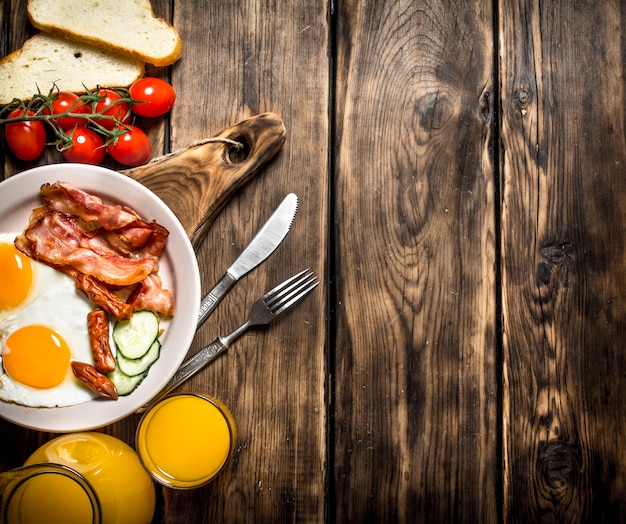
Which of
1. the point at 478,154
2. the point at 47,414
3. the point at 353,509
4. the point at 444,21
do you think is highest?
the point at 444,21

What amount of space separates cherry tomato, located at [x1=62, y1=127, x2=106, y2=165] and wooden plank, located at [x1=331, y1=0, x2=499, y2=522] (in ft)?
2.29

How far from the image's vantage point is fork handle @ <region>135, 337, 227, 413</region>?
176 cm

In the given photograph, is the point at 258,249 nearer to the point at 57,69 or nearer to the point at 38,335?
the point at 38,335

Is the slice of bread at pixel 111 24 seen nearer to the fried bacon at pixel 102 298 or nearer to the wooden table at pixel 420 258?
the wooden table at pixel 420 258

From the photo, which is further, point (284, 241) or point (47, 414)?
point (284, 241)

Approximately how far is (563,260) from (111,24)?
1.51 meters

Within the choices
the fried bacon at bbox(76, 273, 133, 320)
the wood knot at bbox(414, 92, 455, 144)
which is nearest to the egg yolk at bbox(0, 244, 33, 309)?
→ the fried bacon at bbox(76, 273, 133, 320)

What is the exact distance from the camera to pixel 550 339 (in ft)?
5.99

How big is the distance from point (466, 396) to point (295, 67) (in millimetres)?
1094

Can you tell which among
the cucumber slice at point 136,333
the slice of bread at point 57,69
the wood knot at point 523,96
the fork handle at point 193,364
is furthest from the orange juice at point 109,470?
the wood knot at point 523,96

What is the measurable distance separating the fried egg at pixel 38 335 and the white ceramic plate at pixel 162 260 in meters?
0.04

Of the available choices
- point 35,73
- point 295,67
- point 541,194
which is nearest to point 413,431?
point 541,194

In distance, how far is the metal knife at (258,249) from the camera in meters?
1.79

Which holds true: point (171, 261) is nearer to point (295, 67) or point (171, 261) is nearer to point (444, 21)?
point (295, 67)
